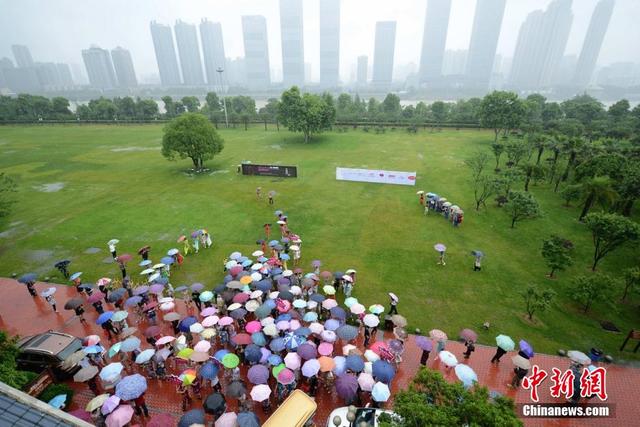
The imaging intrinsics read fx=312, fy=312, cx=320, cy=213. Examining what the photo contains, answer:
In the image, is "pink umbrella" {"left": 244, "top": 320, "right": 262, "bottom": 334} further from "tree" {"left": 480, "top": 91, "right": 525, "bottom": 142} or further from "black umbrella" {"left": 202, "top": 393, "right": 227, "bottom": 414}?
"tree" {"left": 480, "top": 91, "right": 525, "bottom": 142}

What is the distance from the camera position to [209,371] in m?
11.7

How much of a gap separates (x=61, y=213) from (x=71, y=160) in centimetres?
2392

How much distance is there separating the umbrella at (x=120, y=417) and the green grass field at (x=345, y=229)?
9.61m

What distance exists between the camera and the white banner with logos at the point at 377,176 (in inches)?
1356

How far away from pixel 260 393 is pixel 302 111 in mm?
48560

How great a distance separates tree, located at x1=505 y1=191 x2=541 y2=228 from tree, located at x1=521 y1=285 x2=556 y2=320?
9.88m

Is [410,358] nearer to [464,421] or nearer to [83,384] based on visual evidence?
[464,421]

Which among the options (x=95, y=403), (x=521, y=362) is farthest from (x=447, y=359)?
(x=95, y=403)

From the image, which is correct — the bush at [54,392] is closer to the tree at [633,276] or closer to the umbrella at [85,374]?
the umbrella at [85,374]

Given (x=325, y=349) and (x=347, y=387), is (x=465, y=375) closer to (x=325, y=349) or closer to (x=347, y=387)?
(x=347, y=387)

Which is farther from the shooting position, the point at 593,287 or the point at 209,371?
the point at 593,287

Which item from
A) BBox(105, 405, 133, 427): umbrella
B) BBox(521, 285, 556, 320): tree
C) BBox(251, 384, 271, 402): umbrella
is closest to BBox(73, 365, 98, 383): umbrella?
BBox(105, 405, 133, 427): umbrella

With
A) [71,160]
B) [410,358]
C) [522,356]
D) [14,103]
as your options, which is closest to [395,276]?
[410,358]

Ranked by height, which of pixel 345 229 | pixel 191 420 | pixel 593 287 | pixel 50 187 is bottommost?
pixel 345 229
